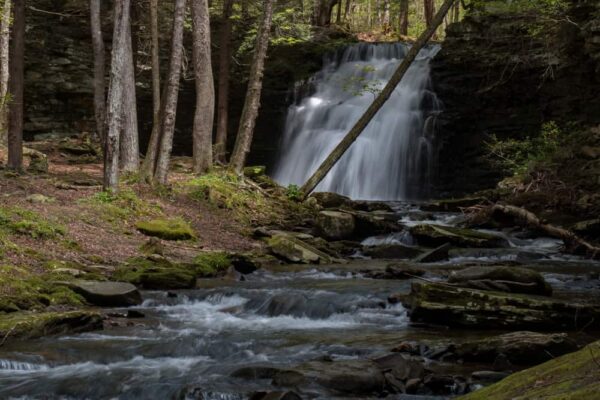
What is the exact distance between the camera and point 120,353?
6.70 metres

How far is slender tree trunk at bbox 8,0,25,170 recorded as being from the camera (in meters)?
15.6

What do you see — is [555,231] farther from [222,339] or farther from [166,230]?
[222,339]

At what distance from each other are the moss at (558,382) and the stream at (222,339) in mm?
2249

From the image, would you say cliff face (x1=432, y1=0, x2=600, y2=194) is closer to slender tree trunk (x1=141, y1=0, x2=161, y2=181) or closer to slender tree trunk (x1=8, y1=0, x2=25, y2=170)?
slender tree trunk (x1=141, y1=0, x2=161, y2=181)

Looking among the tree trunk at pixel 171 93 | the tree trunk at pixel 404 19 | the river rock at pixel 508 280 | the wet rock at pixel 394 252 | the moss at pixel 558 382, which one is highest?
the tree trunk at pixel 404 19

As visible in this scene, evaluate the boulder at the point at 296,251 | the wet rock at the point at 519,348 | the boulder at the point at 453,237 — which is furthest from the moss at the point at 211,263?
the wet rock at the point at 519,348

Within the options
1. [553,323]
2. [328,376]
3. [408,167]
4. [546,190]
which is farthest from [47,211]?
[408,167]

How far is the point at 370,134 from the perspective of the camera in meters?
25.2

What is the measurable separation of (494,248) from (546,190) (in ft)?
12.1

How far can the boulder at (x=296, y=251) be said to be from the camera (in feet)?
42.7

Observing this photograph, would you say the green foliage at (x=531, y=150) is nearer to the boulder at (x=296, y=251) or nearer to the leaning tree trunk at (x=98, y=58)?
the boulder at (x=296, y=251)

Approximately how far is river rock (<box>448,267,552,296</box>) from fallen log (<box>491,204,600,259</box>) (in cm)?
453

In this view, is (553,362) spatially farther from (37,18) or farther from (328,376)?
(37,18)

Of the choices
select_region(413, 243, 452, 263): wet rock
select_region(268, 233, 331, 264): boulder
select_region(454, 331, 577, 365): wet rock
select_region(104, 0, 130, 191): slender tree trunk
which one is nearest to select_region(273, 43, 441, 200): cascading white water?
select_region(268, 233, 331, 264): boulder
